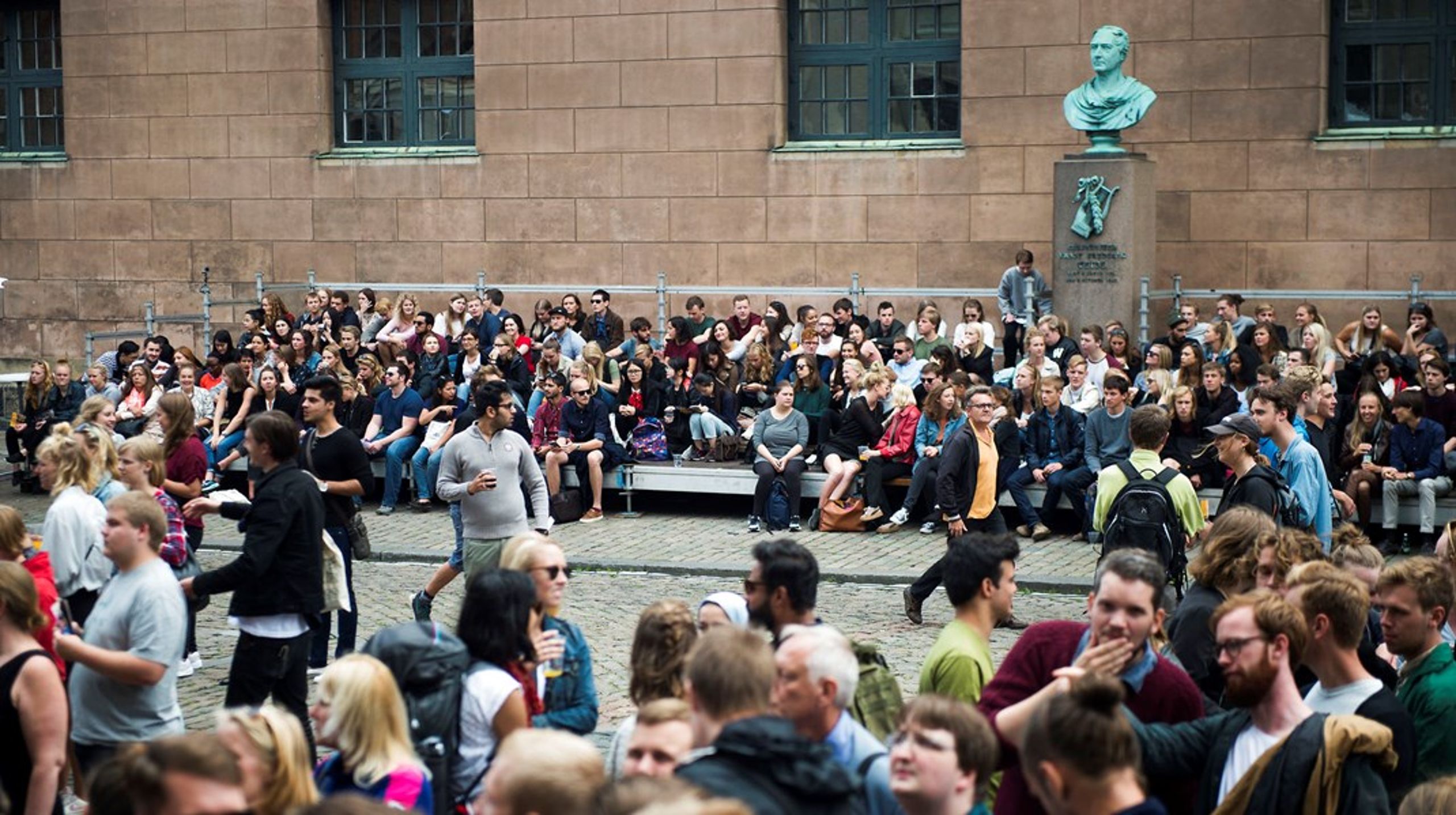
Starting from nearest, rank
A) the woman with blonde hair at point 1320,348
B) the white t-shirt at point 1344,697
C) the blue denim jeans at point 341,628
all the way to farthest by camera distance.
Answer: the white t-shirt at point 1344,697 → the blue denim jeans at point 341,628 → the woman with blonde hair at point 1320,348

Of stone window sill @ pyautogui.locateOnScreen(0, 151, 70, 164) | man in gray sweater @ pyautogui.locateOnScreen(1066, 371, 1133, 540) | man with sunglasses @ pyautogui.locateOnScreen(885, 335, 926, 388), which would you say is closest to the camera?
man in gray sweater @ pyautogui.locateOnScreen(1066, 371, 1133, 540)

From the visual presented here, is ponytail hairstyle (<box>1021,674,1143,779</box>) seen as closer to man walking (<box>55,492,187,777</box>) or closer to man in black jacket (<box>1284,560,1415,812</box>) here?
man in black jacket (<box>1284,560,1415,812</box>)

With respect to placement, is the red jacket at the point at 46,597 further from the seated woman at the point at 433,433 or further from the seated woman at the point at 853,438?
the seated woman at the point at 433,433

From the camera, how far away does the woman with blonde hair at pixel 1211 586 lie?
24.8 feet

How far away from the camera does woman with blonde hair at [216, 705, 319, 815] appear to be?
543 cm

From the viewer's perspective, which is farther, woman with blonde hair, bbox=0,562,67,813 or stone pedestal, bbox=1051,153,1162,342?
stone pedestal, bbox=1051,153,1162,342

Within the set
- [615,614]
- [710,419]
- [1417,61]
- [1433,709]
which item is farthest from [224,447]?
[1433,709]

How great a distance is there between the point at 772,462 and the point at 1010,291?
5153mm

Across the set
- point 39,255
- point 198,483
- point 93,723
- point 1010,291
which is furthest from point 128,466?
point 39,255

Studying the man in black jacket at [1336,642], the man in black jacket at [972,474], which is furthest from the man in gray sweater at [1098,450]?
the man in black jacket at [1336,642]

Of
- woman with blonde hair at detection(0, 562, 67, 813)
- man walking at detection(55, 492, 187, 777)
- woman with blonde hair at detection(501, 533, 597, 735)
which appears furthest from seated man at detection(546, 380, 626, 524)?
woman with blonde hair at detection(0, 562, 67, 813)

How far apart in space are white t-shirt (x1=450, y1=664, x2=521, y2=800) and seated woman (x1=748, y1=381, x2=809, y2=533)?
1153 cm

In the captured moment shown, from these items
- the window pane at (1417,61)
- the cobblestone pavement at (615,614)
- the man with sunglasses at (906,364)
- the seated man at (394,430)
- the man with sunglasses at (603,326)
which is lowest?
the cobblestone pavement at (615,614)

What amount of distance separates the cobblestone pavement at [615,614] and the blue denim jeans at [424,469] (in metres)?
2.82
